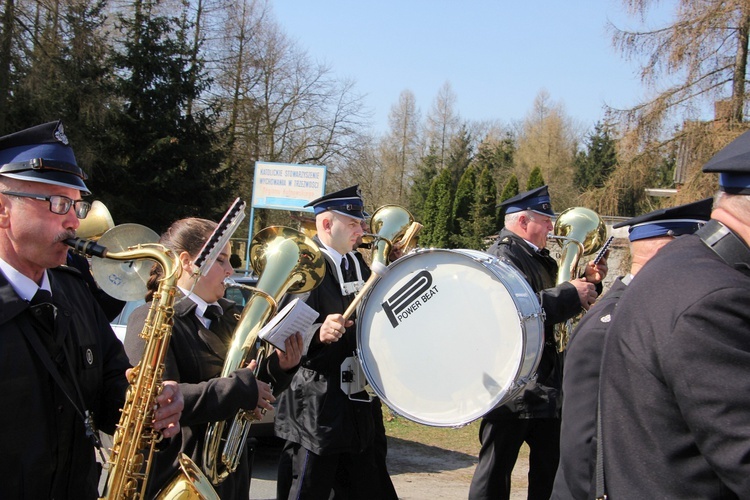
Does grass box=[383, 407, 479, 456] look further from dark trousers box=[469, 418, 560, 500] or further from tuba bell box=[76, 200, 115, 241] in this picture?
tuba bell box=[76, 200, 115, 241]

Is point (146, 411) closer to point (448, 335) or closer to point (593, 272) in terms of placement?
point (448, 335)

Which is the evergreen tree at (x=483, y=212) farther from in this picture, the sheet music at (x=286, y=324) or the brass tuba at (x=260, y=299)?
the sheet music at (x=286, y=324)

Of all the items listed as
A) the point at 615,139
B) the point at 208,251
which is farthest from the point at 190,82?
the point at 208,251

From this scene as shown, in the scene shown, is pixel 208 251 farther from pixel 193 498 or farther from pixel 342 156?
pixel 342 156

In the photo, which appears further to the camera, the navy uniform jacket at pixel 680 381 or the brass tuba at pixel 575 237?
the brass tuba at pixel 575 237

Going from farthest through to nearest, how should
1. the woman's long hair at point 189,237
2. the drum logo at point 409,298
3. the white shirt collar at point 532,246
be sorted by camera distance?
the white shirt collar at point 532,246 → the drum logo at point 409,298 → the woman's long hair at point 189,237

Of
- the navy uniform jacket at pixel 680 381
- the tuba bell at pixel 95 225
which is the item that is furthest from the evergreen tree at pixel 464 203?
the navy uniform jacket at pixel 680 381

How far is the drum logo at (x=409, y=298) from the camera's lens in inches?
149

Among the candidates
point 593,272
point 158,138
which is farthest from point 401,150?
point 593,272

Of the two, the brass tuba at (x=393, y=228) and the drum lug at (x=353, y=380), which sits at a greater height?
the brass tuba at (x=393, y=228)

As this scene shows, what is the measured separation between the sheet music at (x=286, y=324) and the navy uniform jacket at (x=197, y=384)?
180 mm

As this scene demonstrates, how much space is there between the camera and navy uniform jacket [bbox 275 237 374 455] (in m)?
4.07

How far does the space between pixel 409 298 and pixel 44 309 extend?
6.53ft

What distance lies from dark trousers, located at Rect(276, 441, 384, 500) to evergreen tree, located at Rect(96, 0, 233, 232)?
61.5 ft
